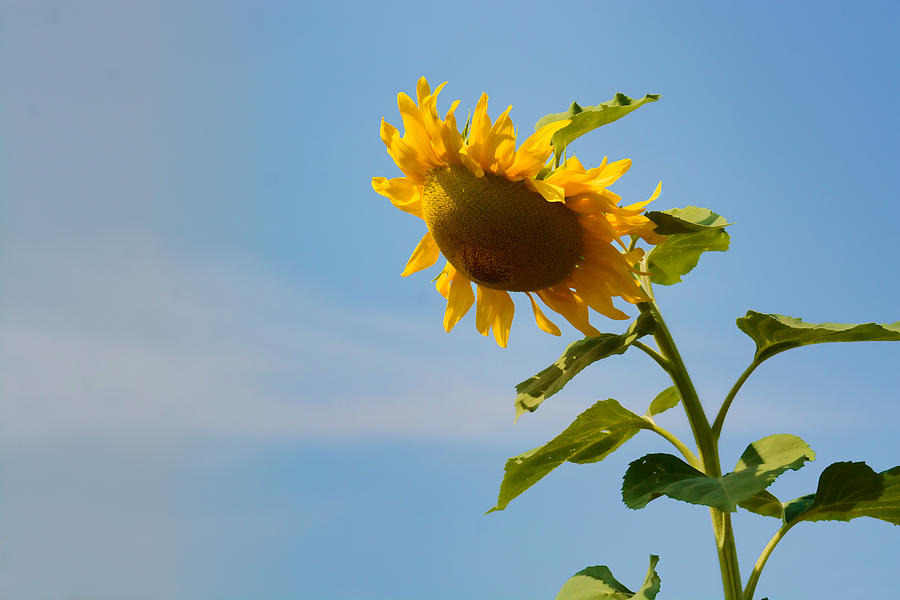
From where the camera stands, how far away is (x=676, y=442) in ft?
7.38

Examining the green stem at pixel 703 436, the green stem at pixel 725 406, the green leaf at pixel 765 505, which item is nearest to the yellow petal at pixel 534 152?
the green stem at pixel 703 436

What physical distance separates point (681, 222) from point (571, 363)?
0.43m

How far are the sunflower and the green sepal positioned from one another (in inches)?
7.7

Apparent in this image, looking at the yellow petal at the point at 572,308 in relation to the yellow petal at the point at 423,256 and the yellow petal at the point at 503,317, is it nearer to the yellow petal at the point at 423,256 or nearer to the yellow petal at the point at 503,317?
the yellow petal at the point at 503,317

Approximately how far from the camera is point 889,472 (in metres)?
2.06

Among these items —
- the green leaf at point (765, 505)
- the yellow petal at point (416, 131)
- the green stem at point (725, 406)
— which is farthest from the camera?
the green leaf at point (765, 505)

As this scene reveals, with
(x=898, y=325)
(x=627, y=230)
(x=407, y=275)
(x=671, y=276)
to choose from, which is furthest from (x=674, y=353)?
(x=407, y=275)

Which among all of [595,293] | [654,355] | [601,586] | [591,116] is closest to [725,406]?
[654,355]

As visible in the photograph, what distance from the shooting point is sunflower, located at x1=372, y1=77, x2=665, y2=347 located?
1851mm

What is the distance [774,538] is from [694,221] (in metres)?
0.86

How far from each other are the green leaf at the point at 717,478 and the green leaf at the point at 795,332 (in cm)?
25

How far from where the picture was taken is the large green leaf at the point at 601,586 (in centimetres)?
209

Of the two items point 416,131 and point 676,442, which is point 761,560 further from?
point 416,131

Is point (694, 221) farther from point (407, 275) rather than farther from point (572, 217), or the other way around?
point (407, 275)
